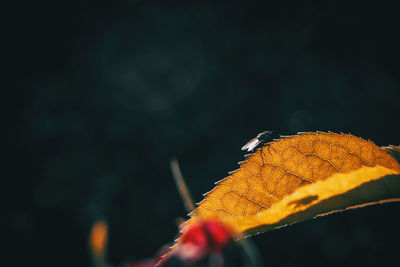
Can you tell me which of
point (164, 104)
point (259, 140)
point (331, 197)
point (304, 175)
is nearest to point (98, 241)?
point (331, 197)

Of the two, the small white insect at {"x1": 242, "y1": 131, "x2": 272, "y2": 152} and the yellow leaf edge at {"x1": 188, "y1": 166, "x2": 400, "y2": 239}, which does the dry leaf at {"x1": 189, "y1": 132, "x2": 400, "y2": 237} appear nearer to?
the yellow leaf edge at {"x1": 188, "y1": 166, "x2": 400, "y2": 239}

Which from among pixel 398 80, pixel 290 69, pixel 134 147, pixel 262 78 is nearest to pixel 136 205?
pixel 134 147

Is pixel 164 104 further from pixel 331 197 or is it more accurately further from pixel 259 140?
pixel 331 197

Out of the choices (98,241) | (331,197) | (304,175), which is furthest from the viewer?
(304,175)

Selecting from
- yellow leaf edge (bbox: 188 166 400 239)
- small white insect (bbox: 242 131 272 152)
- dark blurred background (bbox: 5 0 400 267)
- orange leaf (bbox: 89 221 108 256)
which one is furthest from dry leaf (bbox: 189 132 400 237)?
dark blurred background (bbox: 5 0 400 267)

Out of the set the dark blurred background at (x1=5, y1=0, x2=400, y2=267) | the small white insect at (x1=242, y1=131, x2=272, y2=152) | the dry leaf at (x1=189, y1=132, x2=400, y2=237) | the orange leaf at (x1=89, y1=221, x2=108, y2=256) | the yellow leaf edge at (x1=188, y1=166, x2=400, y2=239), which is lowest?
the orange leaf at (x1=89, y1=221, x2=108, y2=256)

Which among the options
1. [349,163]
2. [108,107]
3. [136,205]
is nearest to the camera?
[349,163]

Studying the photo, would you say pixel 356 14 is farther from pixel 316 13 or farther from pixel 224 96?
pixel 224 96
